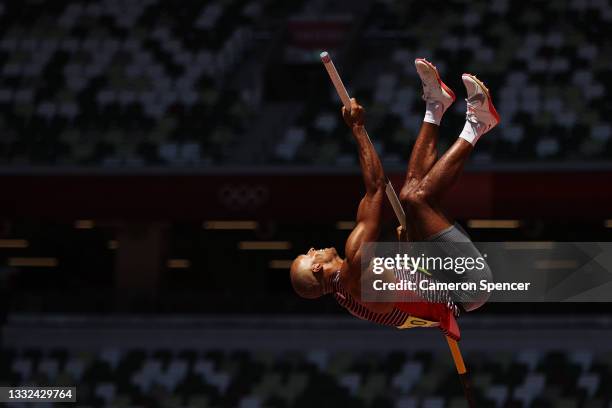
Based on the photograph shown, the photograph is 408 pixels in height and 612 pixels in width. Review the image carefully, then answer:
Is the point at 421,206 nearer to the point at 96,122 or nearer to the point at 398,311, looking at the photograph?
the point at 398,311

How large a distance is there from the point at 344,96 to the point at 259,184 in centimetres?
945

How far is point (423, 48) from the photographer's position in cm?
1811

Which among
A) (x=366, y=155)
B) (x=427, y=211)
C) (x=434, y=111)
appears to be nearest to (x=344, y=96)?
(x=366, y=155)

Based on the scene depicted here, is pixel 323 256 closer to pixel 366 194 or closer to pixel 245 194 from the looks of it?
pixel 366 194

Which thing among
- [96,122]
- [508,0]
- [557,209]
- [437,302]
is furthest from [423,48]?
[437,302]

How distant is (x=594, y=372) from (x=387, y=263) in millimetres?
8779

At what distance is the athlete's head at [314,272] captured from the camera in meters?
7.39

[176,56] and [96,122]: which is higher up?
[176,56]

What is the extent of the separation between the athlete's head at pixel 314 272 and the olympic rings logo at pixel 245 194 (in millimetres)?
8774

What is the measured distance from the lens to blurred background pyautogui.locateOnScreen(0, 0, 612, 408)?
15578 millimetres

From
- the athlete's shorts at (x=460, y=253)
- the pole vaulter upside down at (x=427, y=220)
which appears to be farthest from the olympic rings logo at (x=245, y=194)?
the athlete's shorts at (x=460, y=253)

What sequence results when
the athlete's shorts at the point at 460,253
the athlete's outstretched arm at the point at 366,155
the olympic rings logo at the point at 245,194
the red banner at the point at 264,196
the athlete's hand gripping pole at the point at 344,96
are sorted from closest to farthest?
the athlete's hand gripping pole at the point at 344,96
the athlete's outstretched arm at the point at 366,155
the athlete's shorts at the point at 460,253
the red banner at the point at 264,196
the olympic rings logo at the point at 245,194

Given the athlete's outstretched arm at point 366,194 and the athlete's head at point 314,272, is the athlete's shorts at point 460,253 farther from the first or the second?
the athlete's head at point 314,272

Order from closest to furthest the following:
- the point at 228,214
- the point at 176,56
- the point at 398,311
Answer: the point at 398,311
the point at 228,214
the point at 176,56
